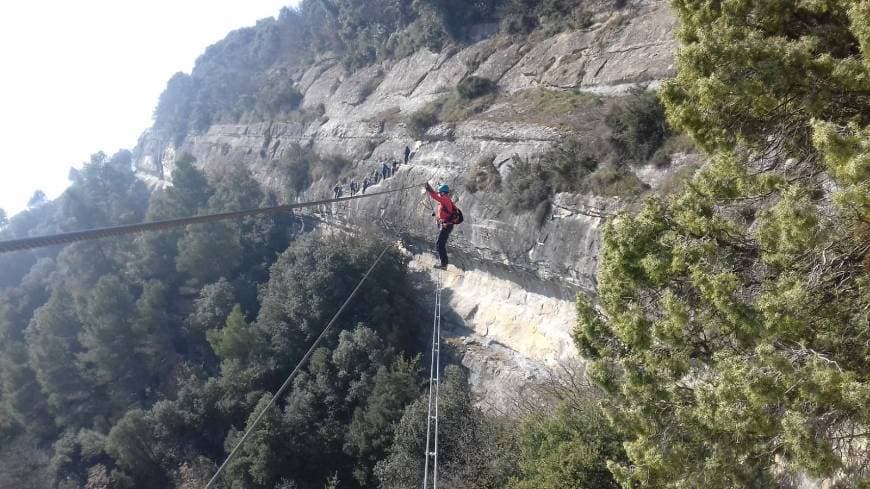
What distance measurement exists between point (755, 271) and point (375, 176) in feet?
67.9

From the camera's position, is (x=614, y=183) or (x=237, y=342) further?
(x=237, y=342)

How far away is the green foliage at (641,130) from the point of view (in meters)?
12.8

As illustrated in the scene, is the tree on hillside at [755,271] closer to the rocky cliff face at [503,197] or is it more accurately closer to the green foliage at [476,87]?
the rocky cliff face at [503,197]

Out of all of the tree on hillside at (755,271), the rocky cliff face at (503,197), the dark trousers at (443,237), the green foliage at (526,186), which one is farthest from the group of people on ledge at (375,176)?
the tree on hillside at (755,271)

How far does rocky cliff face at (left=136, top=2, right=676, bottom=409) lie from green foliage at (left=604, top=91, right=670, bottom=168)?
802mm

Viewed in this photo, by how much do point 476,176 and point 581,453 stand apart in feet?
36.9

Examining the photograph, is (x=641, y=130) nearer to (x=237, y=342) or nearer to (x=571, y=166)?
(x=571, y=166)

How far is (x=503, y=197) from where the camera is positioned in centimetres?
1634

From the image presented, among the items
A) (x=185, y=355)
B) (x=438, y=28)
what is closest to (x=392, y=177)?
(x=438, y=28)

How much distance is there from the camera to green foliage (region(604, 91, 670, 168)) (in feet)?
41.9

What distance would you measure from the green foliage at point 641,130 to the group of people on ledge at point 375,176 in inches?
477

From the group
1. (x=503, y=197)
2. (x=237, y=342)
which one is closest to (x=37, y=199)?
(x=237, y=342)

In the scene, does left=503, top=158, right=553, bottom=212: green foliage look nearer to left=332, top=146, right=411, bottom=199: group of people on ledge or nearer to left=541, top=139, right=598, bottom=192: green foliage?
left=541, top=139, right=598, bottom=192: green foliage

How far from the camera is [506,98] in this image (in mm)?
21703
